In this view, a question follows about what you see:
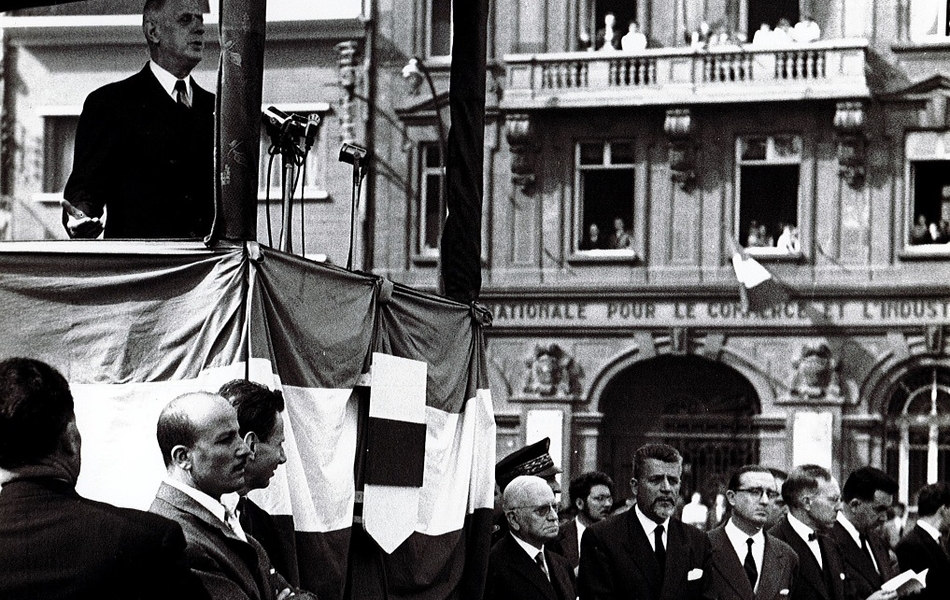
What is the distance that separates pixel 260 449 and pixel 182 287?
0.96 m

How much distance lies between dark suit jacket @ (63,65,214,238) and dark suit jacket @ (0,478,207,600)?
3392mm

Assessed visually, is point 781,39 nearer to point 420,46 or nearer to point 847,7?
point 847,7

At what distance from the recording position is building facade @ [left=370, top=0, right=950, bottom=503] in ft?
94.0

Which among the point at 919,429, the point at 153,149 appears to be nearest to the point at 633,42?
the point at 919,429

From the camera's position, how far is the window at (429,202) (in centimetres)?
3081

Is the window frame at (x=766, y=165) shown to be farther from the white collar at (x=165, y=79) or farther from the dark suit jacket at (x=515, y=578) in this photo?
the white collar at (x=165, y=79)

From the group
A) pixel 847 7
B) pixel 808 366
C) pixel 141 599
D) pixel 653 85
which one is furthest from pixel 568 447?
pixel 141 599

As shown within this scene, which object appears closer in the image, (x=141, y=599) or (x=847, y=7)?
(x=141, y=599)

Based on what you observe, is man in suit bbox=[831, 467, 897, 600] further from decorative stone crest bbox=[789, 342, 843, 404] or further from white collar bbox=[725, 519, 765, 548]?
decorative stone crest bbox=[789, 342, 843, 404]

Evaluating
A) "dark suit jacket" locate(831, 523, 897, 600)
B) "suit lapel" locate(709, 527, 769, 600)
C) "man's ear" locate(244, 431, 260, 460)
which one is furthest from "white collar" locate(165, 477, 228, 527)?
"dark suit jacket" locate(831, 523, 897, 600)

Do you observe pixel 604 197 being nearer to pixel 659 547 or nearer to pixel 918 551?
pixel 918 551

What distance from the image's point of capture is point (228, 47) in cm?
649

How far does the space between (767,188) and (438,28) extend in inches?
259

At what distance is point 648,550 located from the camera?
935cm
